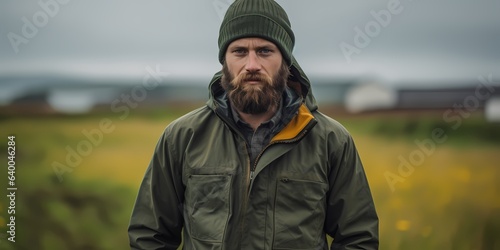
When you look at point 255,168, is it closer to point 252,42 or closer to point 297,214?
point 297,214

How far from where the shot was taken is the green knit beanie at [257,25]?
1848 mm

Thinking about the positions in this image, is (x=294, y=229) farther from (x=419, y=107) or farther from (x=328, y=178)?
(x=419, y=107)

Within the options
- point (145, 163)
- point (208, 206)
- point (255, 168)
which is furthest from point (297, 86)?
point (145, 163)

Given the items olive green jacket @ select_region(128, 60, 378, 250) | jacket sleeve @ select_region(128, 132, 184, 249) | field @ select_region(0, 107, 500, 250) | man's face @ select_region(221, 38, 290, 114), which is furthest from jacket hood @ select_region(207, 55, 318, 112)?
field @ select_region(0, 107, 500, 250)

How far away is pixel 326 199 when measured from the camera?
1897 millimetres

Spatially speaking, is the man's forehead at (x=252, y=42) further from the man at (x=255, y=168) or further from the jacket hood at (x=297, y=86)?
the jacket hood at (x=297, y=86)

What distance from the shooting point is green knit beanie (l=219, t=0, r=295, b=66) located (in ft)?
6.06

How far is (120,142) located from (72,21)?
2.10 ft

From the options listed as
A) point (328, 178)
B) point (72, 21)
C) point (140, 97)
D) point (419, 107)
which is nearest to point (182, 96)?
point (140, 97)

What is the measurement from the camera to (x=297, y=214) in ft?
5.85

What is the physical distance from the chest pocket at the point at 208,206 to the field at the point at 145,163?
132cm

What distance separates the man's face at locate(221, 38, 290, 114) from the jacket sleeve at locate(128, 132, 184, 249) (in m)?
0.27

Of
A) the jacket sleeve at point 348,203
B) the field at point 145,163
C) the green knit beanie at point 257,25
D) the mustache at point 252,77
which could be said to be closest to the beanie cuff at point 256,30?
the green knit beanie at point 257,25

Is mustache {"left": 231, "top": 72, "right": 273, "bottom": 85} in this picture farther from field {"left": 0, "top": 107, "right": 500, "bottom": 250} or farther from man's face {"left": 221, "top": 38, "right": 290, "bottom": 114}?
field {"left": 0, "top": 107, "right": 500, "bottom": 250}
